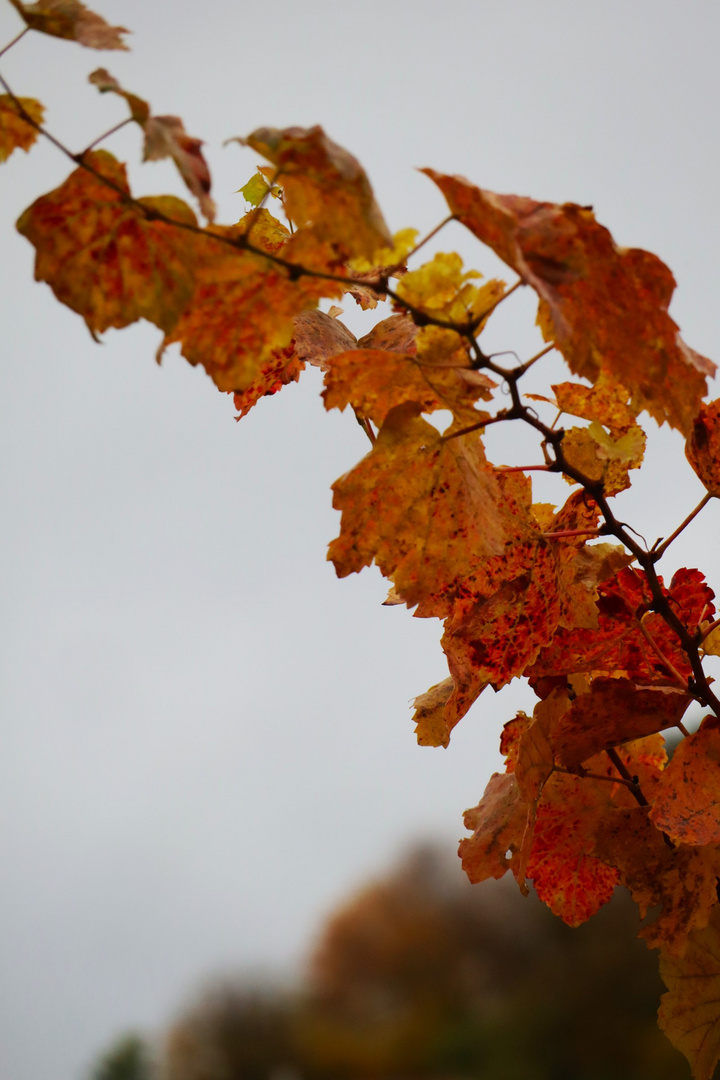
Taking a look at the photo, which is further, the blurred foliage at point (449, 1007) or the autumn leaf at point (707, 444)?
the blurred foliage at point (449, 1007)

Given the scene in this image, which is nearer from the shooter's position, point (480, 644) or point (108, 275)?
point (108, 275)

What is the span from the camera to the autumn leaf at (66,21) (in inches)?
8.2

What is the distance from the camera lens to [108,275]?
0.71 ft

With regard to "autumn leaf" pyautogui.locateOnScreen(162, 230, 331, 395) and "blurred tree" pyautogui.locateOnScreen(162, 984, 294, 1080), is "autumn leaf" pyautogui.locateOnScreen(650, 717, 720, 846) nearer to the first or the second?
"autumn leaf" pyautogui.locateOnScreen(162, 230, 331, 395)

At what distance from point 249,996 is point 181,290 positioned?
2.34m

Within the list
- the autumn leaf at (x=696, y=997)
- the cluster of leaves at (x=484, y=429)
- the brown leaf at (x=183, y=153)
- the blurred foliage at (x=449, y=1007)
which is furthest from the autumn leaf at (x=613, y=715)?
the blurred foliage at (x=449, y=1007)

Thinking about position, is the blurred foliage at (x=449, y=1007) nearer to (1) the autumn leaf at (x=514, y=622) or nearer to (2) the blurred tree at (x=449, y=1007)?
(2) the blurred tree at (x=449, y=1007)

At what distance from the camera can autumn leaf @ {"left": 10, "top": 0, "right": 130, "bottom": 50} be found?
0.21 meters

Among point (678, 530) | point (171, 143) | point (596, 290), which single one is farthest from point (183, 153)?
point (678, 530)

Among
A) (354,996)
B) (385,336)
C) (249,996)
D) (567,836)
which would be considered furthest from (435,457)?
(249,996)

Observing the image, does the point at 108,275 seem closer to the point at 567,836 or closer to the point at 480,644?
the point at 480,644

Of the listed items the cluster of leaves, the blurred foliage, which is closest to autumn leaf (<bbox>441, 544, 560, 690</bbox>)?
the cluster of leaves

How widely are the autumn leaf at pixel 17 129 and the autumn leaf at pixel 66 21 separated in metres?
0.02

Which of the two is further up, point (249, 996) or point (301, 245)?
point (249, 996)
